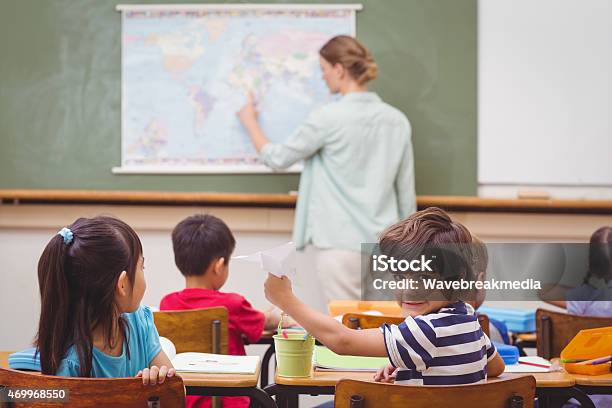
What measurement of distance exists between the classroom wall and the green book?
7.35ft

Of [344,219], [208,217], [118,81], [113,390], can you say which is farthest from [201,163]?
[113,390]

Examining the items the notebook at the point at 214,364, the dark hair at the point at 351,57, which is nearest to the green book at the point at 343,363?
the notebook at the point at 214,364

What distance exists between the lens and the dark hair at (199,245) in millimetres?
Result: 3033

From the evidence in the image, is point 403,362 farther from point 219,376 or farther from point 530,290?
point 530,290

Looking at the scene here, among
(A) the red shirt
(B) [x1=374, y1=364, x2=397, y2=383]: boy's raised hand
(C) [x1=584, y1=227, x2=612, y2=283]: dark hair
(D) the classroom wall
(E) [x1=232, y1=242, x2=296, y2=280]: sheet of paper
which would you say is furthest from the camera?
(D) the classroom wall

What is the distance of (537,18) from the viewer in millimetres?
4605

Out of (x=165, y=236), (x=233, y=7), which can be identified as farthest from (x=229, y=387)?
(x=233, y=7)

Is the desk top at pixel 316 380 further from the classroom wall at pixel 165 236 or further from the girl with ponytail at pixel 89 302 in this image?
the classroom wall at pixel 165 236

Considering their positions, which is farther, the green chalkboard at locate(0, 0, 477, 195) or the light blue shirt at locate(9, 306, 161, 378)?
the green chalkboard at locate(0, 0, 477, 195)

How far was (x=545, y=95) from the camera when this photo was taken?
4.62 m

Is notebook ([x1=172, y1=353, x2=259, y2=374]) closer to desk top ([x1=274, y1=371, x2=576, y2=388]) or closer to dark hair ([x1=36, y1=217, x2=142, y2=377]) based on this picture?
desk top ([x1=274, y1=371, x2=576, y2=388])

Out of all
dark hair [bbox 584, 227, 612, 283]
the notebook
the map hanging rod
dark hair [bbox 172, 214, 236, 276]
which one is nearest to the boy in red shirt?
dark hair [bbox 172, 214, 236, 276]

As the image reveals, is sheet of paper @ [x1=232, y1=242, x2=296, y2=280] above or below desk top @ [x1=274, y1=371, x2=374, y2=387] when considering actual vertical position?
above

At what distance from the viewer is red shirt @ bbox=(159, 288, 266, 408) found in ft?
9.07
